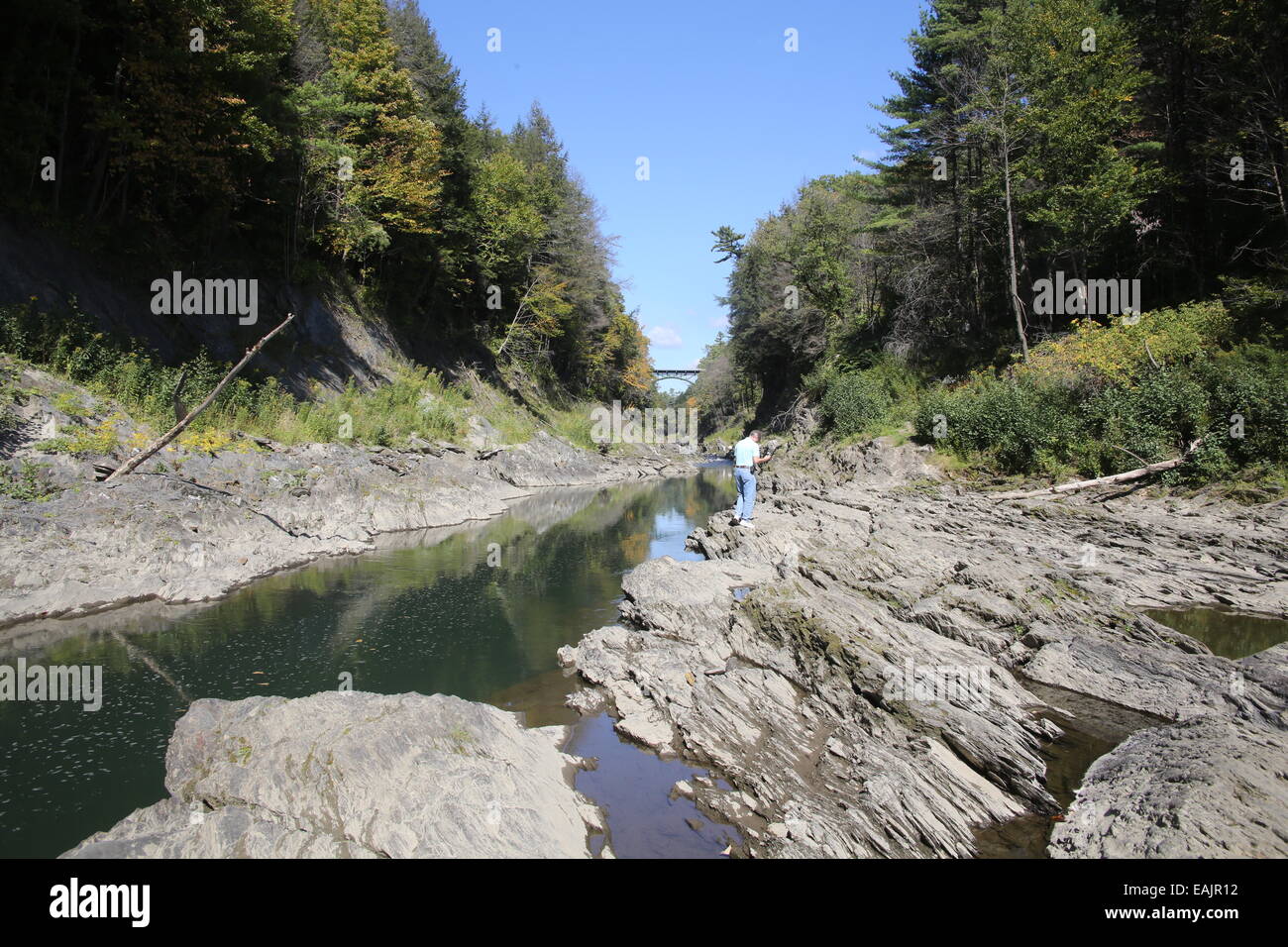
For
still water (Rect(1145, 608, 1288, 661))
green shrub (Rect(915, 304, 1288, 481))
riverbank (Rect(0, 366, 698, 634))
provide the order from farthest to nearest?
green shrub (Rect(915, 304, 1288, 481)), riverbank (Rect(0, 366, 698, 634)), still water (Rect(1145, 608, 1288, 661))

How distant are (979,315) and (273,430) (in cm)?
3093

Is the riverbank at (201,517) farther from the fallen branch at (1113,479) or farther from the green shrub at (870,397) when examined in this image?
the fallen branch at (1113,479)

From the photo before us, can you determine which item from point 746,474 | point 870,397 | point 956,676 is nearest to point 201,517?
point 746,474

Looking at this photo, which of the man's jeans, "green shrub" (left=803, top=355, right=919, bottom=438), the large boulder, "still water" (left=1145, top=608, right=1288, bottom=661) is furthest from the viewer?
"green shrub" (left=803, top=355, right=919, bottom=438)

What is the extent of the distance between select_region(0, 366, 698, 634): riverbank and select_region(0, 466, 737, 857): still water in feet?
2.30

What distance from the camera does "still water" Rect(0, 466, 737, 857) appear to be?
7.11 metres

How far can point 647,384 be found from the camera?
280 feet

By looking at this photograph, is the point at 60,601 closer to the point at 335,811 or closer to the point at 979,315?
the point at 335,811

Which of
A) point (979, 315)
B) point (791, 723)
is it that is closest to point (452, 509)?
point (791, 723)

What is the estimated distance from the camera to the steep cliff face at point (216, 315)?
18781mm
